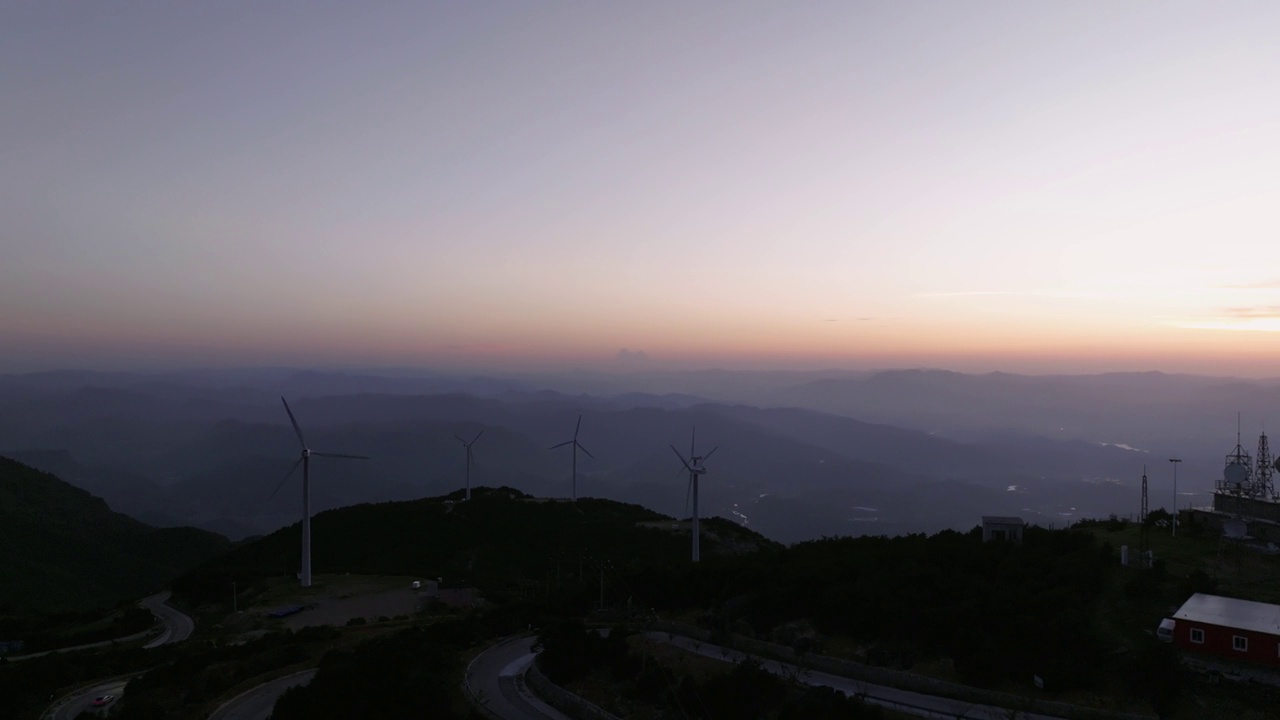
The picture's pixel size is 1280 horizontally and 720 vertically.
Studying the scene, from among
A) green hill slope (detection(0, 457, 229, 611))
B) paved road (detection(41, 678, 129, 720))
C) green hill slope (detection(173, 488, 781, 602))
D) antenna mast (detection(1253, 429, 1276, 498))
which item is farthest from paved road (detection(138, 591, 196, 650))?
antenna mast (detection(1253, 429, 1276, 498))

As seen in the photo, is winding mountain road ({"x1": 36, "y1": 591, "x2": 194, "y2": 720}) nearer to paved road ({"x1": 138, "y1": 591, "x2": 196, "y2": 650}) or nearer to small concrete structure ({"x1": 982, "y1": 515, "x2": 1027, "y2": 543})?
paved road ({"x1": 138, "y1": 591, "x2": 196, "y2": 650})

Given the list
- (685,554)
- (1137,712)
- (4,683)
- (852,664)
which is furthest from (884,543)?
(4,683)

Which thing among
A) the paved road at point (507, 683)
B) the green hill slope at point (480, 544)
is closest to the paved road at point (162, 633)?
the green hill slope at point (480, 544)

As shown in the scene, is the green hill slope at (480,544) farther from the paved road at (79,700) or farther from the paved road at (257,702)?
the paved road at (257,702)

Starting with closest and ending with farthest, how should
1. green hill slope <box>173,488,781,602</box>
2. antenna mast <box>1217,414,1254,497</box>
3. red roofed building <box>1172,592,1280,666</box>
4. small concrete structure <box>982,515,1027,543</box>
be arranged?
1. red roofed building <box>1172,592,1280,666</box>
2. antenna mast <box>1217,414,1254,497</box>
3. small concrete structure <box>982,515,1027,543</box>
4. green hill slope <box>173,488,781,602</box>

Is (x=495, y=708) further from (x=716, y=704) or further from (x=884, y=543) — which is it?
(x=884, y=543)
